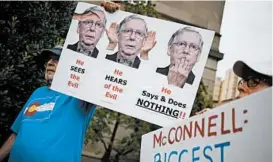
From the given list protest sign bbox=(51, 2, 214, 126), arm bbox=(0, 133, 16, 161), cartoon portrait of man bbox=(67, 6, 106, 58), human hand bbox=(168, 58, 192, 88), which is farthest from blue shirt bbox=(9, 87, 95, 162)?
human hand bbox=(168, 58, 192, 88)

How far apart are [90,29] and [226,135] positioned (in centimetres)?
157

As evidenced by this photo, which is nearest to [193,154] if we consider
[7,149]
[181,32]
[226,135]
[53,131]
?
[226,135]

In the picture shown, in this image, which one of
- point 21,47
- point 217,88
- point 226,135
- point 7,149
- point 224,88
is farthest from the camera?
point 217,88

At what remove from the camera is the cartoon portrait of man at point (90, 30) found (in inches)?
103

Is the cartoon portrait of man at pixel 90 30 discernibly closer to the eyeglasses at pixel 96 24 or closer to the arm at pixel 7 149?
the eyeglasses at pixel 96 24

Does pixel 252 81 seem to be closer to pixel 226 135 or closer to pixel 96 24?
pixel 226 135

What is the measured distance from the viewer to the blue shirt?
7.75 ft

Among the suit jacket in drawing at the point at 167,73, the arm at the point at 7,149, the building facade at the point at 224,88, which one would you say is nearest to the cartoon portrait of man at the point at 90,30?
the suit jacket in drawing at the point at 167,73

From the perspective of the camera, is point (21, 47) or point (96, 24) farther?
point (21, 47)

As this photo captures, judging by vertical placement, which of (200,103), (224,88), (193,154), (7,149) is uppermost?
(224,88)

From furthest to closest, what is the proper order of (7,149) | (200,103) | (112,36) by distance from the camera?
(200,103)
(7,149)
(112,36)

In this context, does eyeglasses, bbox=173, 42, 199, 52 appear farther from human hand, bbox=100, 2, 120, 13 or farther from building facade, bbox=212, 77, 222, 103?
building facade, bbox=212, 77, 222, 103

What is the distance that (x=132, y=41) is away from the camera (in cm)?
252

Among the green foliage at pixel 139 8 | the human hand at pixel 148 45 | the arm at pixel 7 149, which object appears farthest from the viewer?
the green foliage at pixel 139 8
